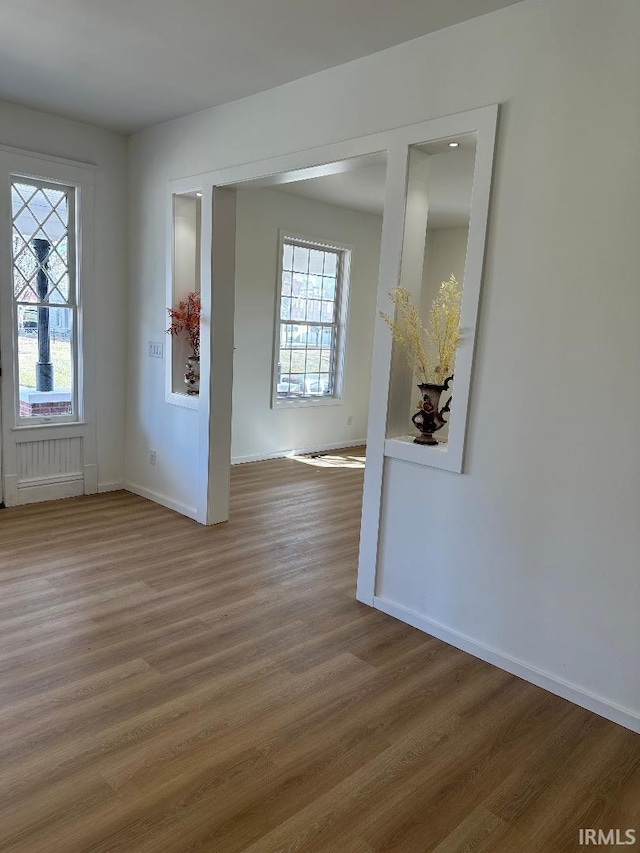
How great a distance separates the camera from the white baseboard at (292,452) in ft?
19.7

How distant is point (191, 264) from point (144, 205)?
601mm

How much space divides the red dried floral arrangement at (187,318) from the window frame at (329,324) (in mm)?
1904

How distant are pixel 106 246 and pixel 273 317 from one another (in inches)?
76.4

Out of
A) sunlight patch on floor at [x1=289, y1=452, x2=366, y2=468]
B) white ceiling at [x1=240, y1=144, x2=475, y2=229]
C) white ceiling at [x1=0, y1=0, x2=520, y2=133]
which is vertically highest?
white ceiling at [x1=0, y1=0, x2=520, y2=133]

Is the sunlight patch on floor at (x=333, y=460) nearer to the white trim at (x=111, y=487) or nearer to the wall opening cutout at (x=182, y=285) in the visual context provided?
the white trim at (x=111, y=487)

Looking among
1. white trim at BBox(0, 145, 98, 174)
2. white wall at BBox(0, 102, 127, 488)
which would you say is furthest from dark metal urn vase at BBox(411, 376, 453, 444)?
white trim at BBox(0, 145, 98, 174)

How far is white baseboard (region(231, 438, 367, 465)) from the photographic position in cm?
600

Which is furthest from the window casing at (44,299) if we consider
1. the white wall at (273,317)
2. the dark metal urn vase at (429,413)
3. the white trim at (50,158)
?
the dark metal urn vase at (429,413)

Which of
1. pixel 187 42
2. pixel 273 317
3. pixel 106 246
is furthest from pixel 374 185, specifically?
pixel 187 42

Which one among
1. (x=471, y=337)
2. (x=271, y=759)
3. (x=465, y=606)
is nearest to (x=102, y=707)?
(x=271, y=759)

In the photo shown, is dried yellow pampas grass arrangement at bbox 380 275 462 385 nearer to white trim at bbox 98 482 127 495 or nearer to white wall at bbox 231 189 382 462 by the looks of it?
white trim at bbox 98 482 127 495

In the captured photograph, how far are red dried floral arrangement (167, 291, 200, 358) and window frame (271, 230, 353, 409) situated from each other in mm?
1904

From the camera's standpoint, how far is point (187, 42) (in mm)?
2859

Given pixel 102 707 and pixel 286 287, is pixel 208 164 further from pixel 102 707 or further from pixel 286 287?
pixel 102 707
